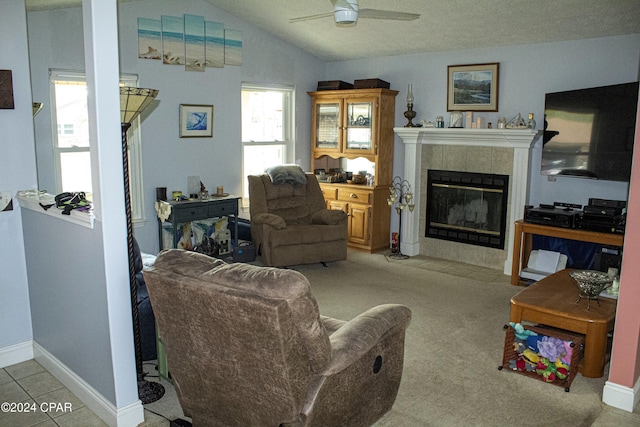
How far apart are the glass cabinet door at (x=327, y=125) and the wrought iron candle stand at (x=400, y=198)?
91cm

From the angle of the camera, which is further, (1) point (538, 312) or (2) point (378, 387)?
(1) point (538, 312)

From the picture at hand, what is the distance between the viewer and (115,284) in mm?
2596

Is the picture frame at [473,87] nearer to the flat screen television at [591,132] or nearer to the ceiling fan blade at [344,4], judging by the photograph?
the flat screen television at [591,132]

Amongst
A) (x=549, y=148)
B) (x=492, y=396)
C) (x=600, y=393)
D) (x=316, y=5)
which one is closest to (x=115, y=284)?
(x=492, y=396)

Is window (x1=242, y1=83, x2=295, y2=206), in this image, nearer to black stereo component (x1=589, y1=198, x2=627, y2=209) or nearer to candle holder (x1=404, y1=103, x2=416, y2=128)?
candle holder (x1=404, y1=103, x2=416, y2=128)

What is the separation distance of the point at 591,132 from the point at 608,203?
26.2 inches

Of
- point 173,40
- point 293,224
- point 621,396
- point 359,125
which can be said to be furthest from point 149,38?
point 621,396

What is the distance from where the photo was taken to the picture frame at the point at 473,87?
18.7ft

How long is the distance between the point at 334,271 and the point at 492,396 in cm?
273

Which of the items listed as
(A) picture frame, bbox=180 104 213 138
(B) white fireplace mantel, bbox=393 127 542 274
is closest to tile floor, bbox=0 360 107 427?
(A) picture frame, bbox=180 104 213 138

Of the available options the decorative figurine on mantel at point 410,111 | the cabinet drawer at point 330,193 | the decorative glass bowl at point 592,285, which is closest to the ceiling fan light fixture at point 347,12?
the decorative glass bowl at point 592,285

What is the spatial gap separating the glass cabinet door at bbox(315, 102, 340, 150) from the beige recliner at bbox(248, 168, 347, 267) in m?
0.85

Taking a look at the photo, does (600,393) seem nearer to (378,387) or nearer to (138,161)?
(378,387)

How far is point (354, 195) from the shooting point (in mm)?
6586
